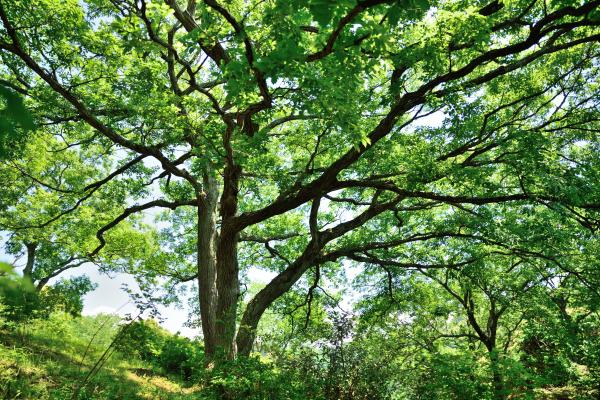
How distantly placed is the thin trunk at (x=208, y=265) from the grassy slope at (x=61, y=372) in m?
1.31

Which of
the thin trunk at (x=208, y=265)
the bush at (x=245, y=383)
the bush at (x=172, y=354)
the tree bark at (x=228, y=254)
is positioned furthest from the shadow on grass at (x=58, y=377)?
the tree bark at (x=228, y=254)

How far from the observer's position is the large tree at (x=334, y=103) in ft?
18.3

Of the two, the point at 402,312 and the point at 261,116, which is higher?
the point at 261,116

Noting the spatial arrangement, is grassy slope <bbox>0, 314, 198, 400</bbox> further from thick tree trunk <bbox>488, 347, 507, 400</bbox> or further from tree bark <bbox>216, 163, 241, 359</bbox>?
thick tree trunk <bbox>488, 347, 507, 400</bbox>

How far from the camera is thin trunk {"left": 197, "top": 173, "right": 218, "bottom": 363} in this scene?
965 cm

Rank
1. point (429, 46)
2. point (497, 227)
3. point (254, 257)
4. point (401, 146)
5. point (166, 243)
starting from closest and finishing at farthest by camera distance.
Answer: point (429, 46) < point (497, 227) < point (401, 146) < point (254, 257) < point (166, 243)

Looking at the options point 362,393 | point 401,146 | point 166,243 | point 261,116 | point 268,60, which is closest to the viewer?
point 268,60

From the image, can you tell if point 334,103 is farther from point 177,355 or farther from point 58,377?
point 177,355

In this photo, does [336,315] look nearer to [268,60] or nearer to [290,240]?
[290,240]

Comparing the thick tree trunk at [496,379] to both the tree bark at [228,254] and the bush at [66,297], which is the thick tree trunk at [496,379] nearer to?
the tree bark at [228,254]

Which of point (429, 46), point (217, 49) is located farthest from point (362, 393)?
point (217, 49)

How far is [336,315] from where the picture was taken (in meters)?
10.1

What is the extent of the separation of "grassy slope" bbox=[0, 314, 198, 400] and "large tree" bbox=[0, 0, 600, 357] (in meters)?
1.66

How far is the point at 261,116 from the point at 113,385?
19.1 feet
